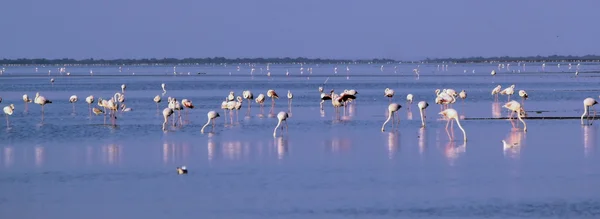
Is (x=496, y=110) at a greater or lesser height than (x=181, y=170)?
greater

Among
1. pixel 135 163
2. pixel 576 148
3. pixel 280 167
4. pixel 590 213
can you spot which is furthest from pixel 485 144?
pixel 590 213

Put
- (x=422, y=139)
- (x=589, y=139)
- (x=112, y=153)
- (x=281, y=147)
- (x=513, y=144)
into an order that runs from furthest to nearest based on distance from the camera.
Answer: (x=422, y=139), (x=589, y=139), (x=281, y=147), (x=513, y=144), (x=112, y=153)

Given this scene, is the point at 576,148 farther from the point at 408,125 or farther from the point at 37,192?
the point at 37,192

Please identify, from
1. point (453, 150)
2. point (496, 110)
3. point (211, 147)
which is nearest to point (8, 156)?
point (211, 147)

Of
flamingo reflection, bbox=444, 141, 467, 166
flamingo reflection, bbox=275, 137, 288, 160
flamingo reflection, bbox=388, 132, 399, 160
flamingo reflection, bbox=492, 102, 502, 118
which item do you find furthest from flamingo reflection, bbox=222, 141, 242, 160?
flamingo reflection, bbox=492, 102, 502, 118

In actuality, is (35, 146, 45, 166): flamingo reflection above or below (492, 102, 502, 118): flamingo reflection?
below

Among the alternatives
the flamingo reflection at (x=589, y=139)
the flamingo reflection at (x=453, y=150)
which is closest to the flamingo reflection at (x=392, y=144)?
the flamingo reflection at (x=453, y=150)

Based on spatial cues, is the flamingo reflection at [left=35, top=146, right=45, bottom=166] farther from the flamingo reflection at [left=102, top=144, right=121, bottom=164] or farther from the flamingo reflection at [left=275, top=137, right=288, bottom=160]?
the flamingo reflection at [left=275, top=137, right=288, bottom=160]

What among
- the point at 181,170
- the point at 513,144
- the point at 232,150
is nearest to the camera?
the point at 181,170

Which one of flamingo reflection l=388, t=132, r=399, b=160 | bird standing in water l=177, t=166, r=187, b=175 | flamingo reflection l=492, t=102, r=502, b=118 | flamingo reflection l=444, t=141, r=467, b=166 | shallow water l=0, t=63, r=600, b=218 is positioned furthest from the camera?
flamingo reflection l=492, t=102, r=502, b=118

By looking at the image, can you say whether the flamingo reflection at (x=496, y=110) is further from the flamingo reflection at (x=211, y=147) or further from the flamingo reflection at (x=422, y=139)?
the flamingo reflection at (x=211, y=147)

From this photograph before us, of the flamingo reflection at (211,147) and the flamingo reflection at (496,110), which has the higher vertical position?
the flamingo reflection at (496,110)

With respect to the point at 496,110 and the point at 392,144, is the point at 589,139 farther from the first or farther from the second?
the point at 496,110

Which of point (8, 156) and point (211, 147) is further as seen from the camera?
point (211, 147)
